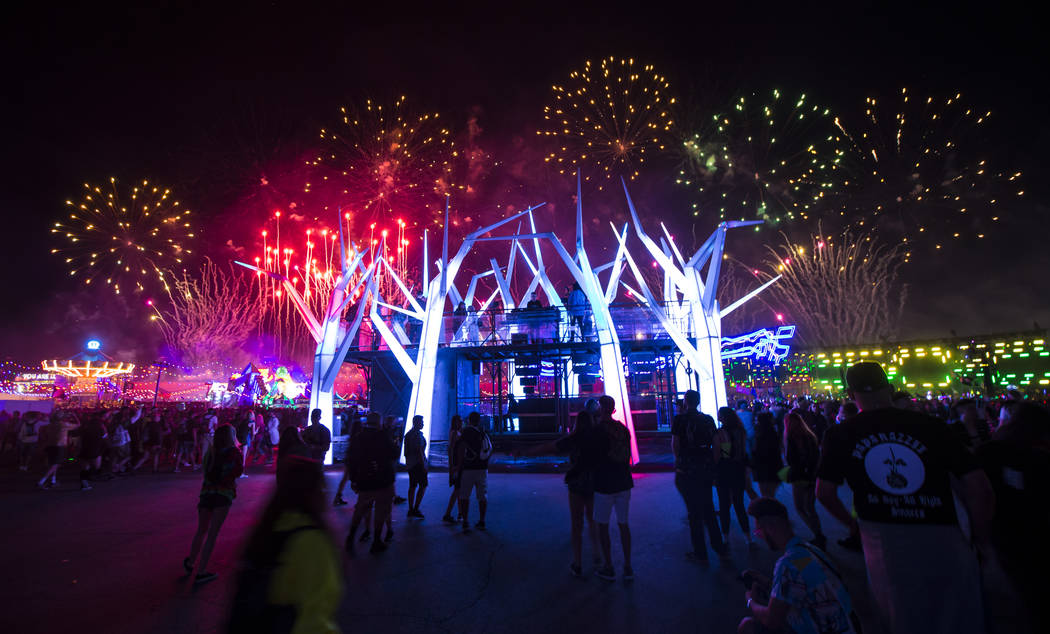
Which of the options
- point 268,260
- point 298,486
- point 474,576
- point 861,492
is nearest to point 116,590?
point 474,576

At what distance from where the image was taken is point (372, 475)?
22.7 feet

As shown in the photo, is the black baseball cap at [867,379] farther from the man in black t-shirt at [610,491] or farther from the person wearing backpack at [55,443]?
the person wearing backpack at [55,443]

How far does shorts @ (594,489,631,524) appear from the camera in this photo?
18.3ft

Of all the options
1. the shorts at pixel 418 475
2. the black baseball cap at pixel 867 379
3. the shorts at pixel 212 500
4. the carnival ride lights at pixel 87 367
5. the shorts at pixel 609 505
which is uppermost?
the carnival ride lights at pixel 87 367

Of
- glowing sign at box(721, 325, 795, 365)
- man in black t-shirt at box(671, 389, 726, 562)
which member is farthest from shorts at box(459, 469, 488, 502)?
glowing sign at box(721, 325, 795, 365)

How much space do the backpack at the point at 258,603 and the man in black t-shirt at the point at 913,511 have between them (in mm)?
3230

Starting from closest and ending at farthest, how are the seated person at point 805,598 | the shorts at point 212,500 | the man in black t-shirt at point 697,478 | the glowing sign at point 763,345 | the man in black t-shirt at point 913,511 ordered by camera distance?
the seated person at point 805,598 < the man in black t-shirt at point 913,511 < the shorts at point 212,500 < the man in black t-shirt at point 697,478 < the glowing sign at point 763,345

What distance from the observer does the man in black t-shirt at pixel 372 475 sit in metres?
6.90

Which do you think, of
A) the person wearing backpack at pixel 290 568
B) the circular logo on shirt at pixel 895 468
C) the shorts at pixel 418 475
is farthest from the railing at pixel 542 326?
the circular logo on shirt at pixel 895 468

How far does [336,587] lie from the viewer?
304 centimetres

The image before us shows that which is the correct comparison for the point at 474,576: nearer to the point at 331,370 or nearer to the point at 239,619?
the point at 239,619

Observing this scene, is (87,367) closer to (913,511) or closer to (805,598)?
(805,598)

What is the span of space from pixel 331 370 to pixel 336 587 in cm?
1628

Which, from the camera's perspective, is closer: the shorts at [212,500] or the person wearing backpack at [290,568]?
the person wearing backpack at [290,568]
